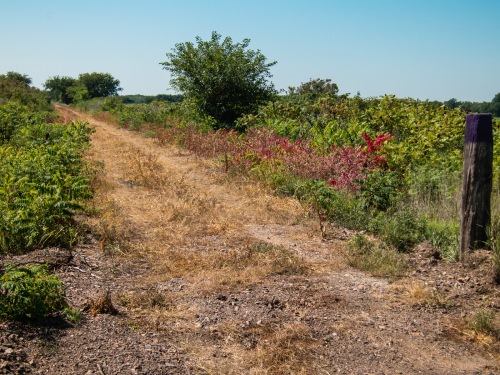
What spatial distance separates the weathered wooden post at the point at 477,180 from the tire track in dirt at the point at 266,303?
3.47 feet

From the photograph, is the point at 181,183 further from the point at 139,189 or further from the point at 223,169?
the point at 223,169

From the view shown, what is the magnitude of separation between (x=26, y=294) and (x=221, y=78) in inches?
562

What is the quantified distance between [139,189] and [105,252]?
3533mm

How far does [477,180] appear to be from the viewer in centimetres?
497

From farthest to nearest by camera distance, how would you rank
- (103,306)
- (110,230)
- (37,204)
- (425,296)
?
(110,230) → (37,204) → (425,296) → (103,306)

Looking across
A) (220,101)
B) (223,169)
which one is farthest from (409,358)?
(220,101)

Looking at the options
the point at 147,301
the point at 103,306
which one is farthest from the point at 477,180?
the point at 103,306

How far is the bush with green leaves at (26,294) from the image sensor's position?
11.3ft

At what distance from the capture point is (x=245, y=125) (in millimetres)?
15664

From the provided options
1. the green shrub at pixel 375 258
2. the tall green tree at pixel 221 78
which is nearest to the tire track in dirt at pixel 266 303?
the green shrub at pixel 375 258

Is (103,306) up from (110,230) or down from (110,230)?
down

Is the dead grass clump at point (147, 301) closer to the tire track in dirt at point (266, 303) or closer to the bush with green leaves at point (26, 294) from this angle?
the tire track in dirt at point (266, 303)

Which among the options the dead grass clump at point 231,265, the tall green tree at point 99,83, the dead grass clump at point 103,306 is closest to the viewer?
the dead grass clump at point 103,306

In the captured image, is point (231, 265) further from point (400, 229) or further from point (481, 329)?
point (481, 329)
